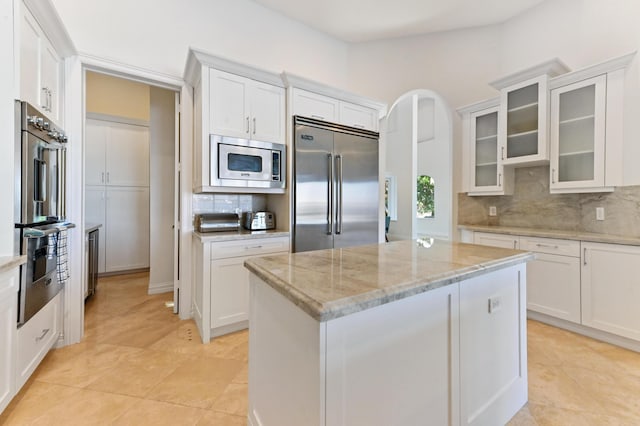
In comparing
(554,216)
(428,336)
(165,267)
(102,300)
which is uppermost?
(554,216)

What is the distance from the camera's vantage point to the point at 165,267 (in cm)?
369

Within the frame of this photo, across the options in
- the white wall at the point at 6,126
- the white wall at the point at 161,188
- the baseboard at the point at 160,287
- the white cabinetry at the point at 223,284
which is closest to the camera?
the white wall at the point at 6,126

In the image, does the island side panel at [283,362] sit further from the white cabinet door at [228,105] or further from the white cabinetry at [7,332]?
the white cabinet door at [228,105]

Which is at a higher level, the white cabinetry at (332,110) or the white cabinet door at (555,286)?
the white cabinetry at (332,110)

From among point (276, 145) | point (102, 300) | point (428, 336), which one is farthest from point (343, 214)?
point (102, 300)

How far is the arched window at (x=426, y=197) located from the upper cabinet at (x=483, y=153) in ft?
13.5

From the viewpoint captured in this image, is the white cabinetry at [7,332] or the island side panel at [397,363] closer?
the island side panel at [397,363]

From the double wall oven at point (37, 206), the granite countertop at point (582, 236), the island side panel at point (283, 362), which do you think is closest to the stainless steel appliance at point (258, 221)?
the double wall oven at point (37, 206)

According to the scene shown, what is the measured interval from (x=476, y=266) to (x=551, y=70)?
9.16 ft

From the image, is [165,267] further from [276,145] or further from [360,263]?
[360,263]

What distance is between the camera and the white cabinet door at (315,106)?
293 cm

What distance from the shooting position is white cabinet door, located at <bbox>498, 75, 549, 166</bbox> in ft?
9.57

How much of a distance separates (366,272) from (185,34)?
10.2 feet

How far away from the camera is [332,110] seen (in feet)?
10.4
